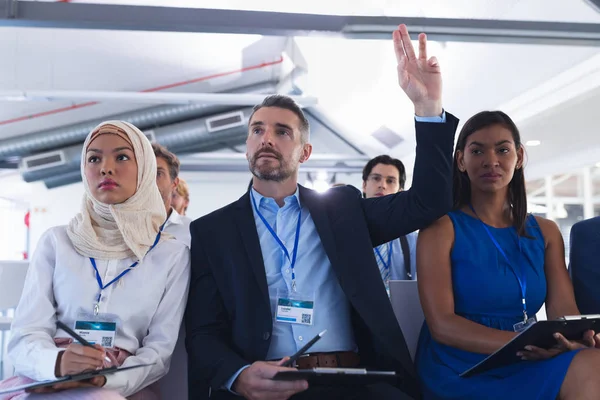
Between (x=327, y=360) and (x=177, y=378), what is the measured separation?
61cm

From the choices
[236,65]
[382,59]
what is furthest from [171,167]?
[236,65]

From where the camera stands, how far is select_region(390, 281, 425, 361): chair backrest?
6.90 ft

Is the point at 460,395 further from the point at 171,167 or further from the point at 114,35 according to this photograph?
the point at 114,35

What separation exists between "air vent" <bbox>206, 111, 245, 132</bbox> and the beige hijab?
6.83 metres

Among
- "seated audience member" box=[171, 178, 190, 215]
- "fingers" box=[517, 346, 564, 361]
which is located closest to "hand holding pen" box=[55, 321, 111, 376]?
"fingers" box=[517, 346, 564, 361]

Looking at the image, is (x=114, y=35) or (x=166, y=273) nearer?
(x=166, y=273)

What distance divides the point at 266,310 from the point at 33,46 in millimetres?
5935

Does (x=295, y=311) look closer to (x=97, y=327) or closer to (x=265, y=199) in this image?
(x=265, y=199)

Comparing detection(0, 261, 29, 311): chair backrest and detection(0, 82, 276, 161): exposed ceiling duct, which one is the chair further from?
detection(0, 82, 276, 161): exposed ceiling duct

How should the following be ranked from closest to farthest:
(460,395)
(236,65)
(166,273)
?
1. (460,395)
2. (166,273)
3. (236,65)

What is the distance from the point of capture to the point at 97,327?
1728 millimetres

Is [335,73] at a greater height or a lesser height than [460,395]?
greater

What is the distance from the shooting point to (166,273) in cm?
186

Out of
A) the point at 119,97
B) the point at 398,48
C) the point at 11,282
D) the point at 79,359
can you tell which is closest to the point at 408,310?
the point at 398,48
